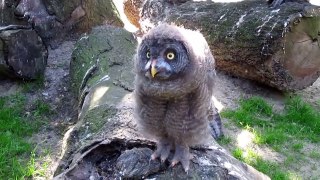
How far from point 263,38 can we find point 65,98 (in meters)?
2.60

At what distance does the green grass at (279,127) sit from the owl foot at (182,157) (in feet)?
5.73

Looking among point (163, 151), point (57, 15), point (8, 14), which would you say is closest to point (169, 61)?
point (163, 151)

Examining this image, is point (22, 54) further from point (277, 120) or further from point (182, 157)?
point (277, 120)

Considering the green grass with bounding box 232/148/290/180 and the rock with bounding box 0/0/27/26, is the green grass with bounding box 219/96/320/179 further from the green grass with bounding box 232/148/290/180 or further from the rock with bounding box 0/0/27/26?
the rock with bounding box 0/0/27/26

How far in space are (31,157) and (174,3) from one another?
133 inches

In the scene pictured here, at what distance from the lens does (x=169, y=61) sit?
2404mm

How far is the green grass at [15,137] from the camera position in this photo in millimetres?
4168

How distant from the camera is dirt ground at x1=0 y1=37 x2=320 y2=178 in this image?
4586mm

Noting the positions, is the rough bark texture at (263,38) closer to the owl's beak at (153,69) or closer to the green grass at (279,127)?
the green grass at (279,127)

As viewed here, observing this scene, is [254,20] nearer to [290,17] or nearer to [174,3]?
[290,17]

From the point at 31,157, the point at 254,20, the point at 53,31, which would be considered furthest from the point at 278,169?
the point at 53,31

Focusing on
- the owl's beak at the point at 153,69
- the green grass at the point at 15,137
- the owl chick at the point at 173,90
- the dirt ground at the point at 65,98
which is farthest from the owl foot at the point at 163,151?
the green grass at the point at 15,137

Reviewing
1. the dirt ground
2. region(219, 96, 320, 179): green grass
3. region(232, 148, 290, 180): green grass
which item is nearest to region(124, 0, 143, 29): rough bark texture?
the dirt ground

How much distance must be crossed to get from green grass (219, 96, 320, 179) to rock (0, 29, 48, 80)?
2436mm
